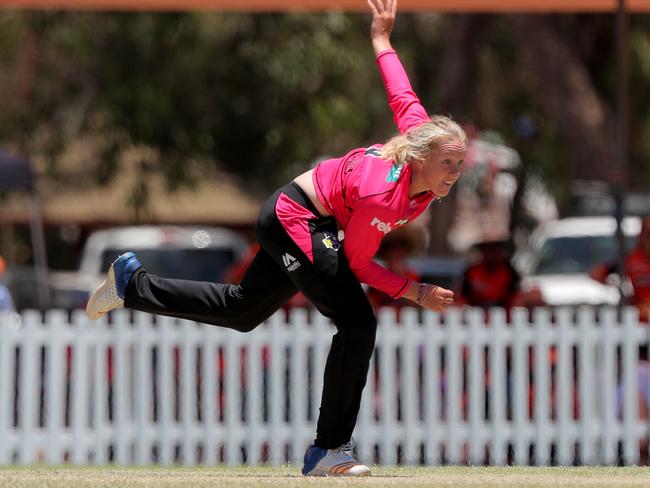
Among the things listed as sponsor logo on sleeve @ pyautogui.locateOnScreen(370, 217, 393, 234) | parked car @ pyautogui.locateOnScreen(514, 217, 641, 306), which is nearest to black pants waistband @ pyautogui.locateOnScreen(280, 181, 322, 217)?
sponsor logo on sleeve @ pyautogui.locateOnScreen(370, 217, 393, 234)

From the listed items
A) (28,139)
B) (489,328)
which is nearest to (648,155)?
(28,139)

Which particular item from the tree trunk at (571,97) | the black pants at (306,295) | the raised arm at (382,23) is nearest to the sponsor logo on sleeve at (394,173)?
the black pants at (306,295)

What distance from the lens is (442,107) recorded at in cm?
2275

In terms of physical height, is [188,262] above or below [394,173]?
above

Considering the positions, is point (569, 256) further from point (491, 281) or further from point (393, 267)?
point (393, 267)

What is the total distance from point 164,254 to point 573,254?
4400 millimetres

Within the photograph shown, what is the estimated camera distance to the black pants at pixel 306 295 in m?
6.46

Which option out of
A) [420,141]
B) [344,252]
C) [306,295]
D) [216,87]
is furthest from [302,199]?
[216,87]

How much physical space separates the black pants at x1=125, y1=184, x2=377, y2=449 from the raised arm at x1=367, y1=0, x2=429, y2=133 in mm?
569

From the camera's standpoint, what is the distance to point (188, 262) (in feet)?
52.9

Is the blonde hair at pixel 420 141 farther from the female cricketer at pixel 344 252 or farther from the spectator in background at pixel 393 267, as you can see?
the spectator in background at pixel 393 267

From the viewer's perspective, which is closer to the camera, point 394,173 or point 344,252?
point 394,173

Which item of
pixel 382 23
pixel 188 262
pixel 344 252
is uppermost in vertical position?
pixel 382 23

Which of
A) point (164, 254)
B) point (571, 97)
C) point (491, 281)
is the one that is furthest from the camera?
point (571, 97)
